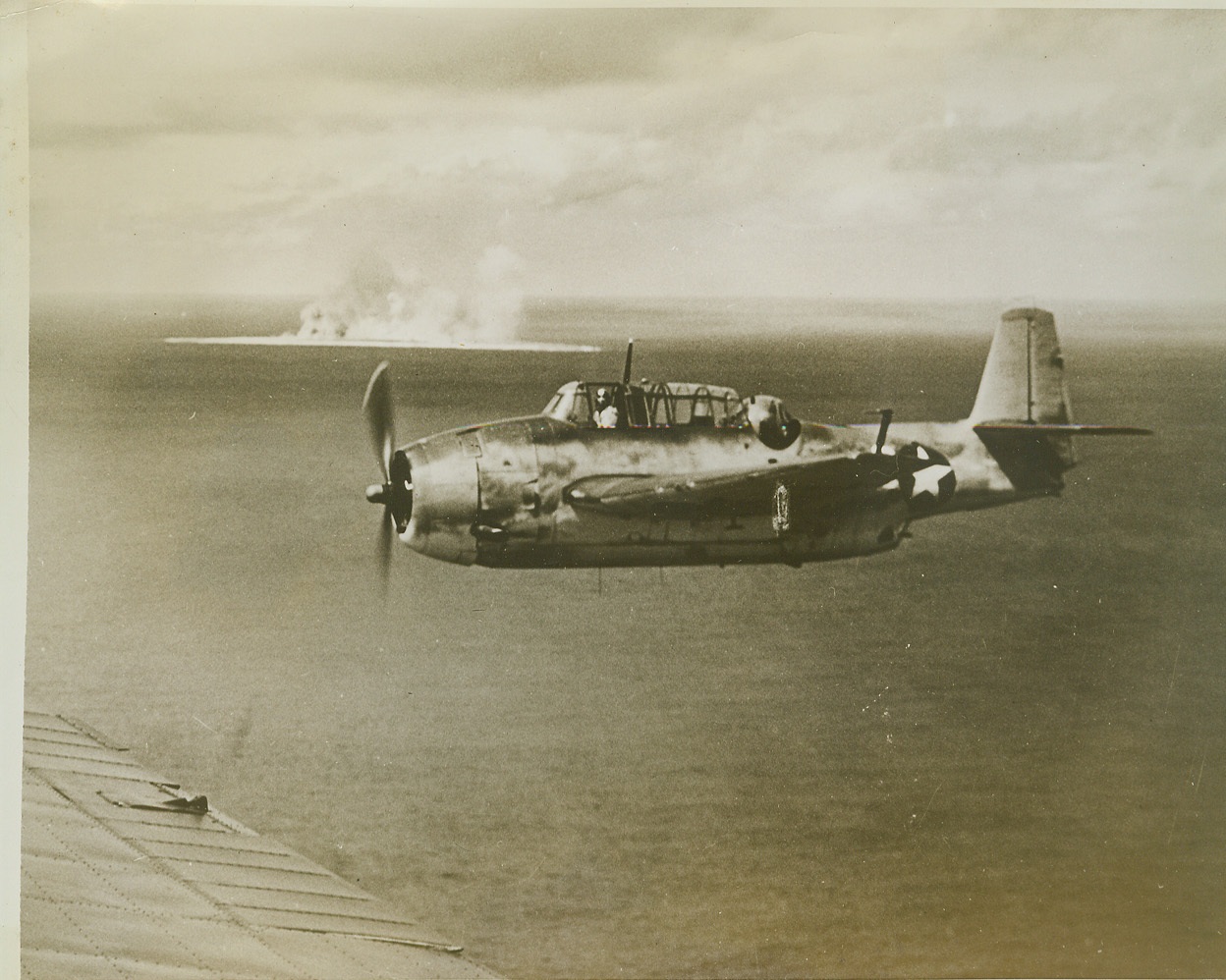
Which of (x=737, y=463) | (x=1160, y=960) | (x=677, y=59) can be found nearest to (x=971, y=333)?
(x=737, y=463)

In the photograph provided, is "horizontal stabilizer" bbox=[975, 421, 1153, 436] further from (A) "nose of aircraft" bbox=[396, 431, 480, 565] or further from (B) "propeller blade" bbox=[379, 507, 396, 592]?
(B) "propeller blade" bbox=[379, 507, 396, 592]

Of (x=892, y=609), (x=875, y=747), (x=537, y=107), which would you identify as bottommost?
(x=875, y=747)

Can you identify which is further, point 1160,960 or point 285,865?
point 1160,960

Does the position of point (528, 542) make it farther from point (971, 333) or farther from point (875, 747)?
point (971, 333)

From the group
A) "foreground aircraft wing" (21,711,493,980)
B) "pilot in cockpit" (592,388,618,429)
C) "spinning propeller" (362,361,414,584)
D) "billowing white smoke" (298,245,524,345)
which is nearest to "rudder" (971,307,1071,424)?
"pilot in cockpit" (592,388,618,429)

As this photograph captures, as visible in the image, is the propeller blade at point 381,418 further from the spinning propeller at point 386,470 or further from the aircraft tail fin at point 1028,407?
the aircraft tail fin at point 1028,407

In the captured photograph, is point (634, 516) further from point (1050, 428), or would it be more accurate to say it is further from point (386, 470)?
point (1050, 428)

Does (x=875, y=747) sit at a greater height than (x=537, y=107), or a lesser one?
lesser
